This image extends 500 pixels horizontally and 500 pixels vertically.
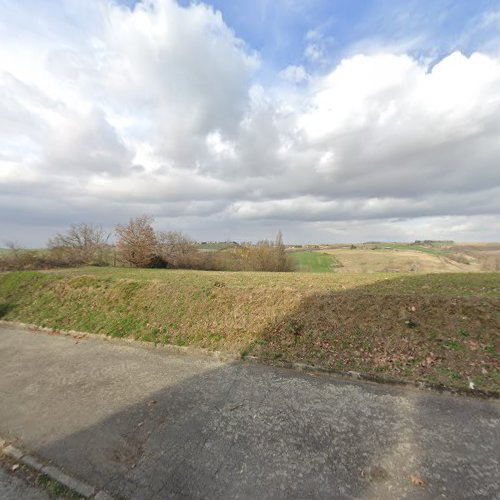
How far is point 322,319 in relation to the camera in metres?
7.69

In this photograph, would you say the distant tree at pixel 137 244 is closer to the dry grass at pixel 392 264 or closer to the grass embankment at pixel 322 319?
the grass embankment at pixel 322 319

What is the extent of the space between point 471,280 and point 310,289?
588cm

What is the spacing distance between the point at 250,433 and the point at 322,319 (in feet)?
13.6

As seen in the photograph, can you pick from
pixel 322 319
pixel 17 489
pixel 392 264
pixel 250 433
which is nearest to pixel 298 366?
pixel 322 319

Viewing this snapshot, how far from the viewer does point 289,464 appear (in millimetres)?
3596

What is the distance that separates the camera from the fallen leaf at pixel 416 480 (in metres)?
3.23

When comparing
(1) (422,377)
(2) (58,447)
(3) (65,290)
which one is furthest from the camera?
(3) (65,290)

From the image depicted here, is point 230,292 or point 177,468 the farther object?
point 230,292

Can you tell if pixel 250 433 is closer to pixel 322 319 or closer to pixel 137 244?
pixel 322 319

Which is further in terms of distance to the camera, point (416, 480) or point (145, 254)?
point (145, 254)

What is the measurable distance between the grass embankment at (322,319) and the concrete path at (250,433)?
2.84 ft

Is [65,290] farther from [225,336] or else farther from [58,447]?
[58,447]

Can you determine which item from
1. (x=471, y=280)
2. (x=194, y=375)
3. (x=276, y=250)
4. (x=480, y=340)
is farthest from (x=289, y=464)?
(x=276, y=250)

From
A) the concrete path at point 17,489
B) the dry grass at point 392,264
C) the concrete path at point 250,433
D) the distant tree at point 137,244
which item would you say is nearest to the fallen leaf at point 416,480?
the concrete path at point 250,433
